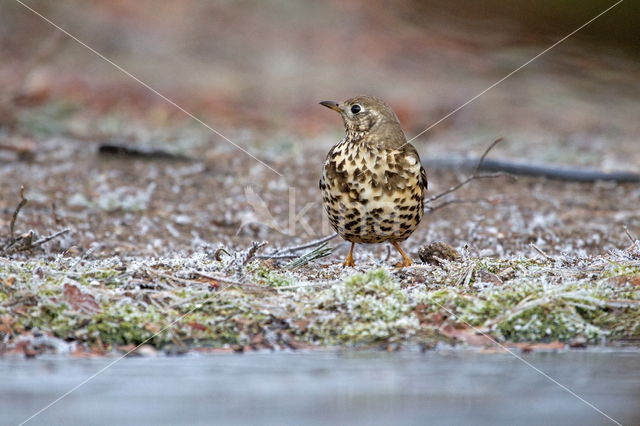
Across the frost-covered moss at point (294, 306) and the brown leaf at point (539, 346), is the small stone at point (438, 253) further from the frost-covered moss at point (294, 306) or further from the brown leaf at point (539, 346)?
the brown leaf at point (539, 346)

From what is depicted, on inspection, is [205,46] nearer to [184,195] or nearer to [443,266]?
[184,195]

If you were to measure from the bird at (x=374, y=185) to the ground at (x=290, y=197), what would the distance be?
12.6 inches

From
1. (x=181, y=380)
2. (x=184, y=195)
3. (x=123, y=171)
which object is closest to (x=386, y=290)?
(x=181, y=380)

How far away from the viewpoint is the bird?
548 centimetres

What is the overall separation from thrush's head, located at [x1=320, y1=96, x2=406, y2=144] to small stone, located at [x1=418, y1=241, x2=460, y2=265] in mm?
669

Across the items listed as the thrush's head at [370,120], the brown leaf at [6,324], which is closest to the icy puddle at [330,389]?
the brown leaf at [6,324]

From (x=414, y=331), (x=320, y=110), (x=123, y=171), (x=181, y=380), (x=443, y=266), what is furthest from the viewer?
(x=320, y=110)

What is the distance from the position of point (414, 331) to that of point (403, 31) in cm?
1296

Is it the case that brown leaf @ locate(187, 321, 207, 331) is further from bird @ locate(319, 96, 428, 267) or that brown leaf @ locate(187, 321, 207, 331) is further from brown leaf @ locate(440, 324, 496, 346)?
bird @ locate(319, 96, 428, 267)

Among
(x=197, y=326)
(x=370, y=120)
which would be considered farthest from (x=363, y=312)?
(x=370, y=120)

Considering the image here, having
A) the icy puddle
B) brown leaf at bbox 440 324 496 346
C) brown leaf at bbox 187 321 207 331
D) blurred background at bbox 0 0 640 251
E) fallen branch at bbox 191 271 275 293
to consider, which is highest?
blurred background at bbox 0 0 640 251

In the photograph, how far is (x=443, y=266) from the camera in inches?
213

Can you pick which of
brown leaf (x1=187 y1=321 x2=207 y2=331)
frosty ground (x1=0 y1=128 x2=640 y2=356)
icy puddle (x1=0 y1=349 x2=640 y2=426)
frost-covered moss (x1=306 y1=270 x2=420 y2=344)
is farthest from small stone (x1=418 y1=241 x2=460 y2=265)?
brown leaf (x1=187 y1=321 x2=207 y2=331)

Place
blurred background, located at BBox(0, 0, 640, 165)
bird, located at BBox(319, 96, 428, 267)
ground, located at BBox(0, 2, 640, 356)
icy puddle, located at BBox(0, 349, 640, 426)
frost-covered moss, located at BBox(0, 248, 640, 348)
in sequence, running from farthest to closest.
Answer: blurred background, located at BBox(0, 0, 640, 165) → bird, located at BBox(319, 96, 428, 267) → ground, located at BBox(0, 2, 640, 356) → frost-covered moss, located at BBox(0, 248, 640, 348) → icy puddle, located at BBox(0, 349, 640, 426)
